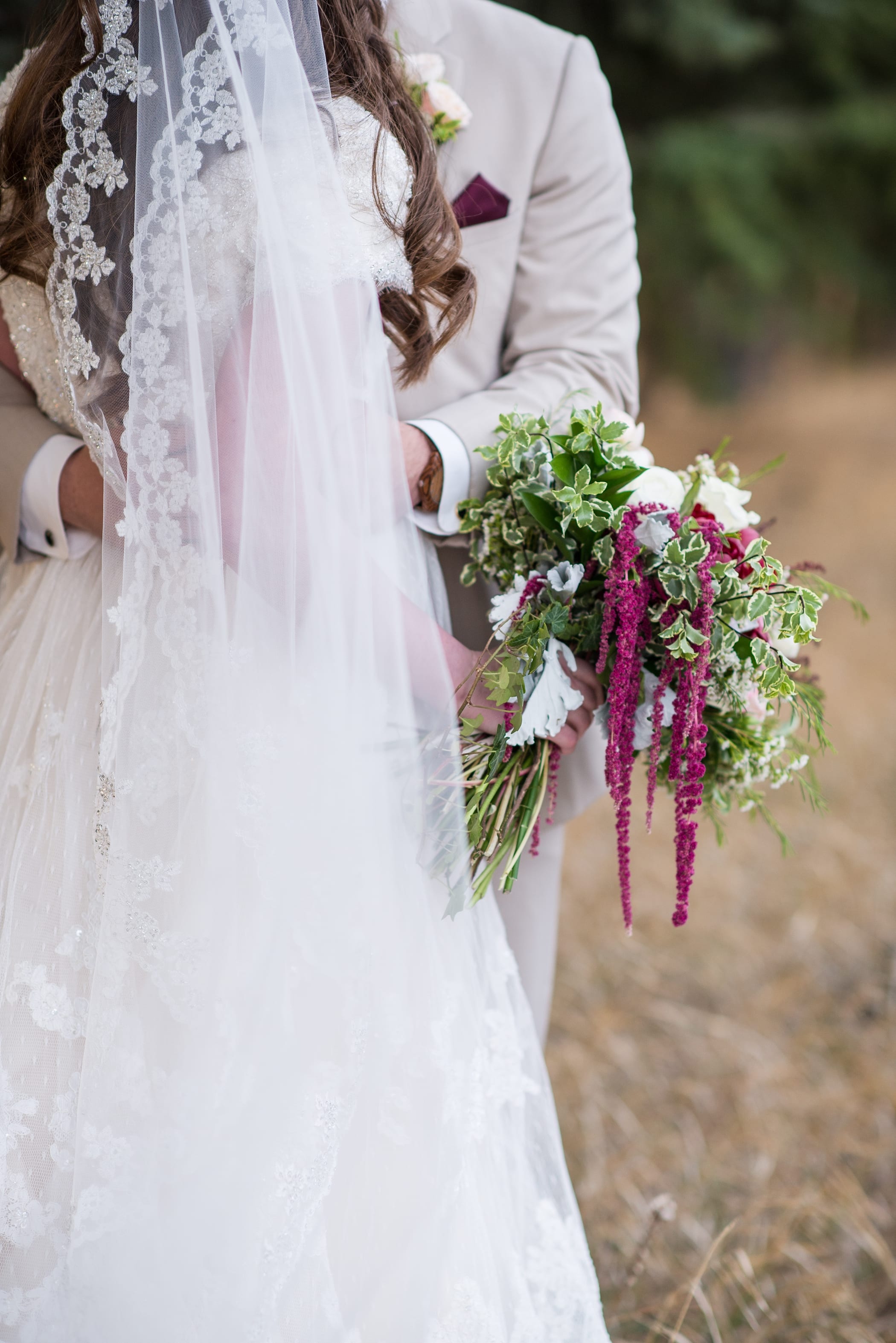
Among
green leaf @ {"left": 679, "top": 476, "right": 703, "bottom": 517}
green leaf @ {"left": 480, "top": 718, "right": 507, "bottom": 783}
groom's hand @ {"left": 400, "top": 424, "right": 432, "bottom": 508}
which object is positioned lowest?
green leaf @ {"left": 480, "top": 718, "right": 507, "bottom": 783}

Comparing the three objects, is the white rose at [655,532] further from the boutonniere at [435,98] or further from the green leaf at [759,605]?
the boutonniere at [435,98]

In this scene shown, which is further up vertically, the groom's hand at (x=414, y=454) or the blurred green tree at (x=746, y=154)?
the groom's hand at (x=414, y=454)

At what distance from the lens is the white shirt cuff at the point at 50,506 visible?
122 cm

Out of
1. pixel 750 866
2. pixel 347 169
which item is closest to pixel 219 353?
pixel 347 169

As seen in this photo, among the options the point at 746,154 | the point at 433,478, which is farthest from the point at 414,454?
the point at 746,154

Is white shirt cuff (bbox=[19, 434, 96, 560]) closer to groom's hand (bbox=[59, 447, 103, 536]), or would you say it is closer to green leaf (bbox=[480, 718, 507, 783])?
groom's hand (bbox=[59, 447, 103, 536])

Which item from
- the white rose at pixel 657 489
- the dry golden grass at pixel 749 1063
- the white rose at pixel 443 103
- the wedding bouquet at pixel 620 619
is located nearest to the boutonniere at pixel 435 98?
the white rose at pixel 443 103

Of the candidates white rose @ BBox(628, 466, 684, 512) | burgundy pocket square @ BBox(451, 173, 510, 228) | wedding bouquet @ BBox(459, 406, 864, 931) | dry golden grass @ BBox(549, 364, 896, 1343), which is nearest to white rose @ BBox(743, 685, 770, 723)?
wedding bouquet @ BBox(459, 406, 864, 931)

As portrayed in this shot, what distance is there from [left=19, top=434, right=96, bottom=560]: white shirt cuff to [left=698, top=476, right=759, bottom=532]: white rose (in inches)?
28.3

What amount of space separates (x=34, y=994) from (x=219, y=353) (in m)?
0.64

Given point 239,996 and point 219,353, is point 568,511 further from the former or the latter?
point 239,996

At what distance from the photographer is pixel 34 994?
102 centimetres

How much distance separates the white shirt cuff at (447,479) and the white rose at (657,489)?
0.70 ft

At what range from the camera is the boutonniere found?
4.07ft
